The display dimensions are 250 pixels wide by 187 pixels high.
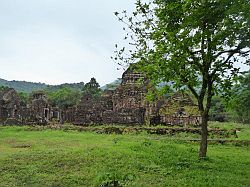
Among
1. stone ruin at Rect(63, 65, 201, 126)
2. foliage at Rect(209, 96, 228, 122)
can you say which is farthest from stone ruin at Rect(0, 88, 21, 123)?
foliage at Rect(209, 96, 228, 122)

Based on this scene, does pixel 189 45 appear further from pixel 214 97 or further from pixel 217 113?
pixel 217 113

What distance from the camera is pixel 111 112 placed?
3644cm

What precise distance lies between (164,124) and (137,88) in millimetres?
8268

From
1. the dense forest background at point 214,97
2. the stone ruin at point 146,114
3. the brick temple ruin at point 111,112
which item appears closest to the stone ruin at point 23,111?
the brick temple ruin at point 111,112

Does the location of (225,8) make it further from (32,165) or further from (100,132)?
(100,132)

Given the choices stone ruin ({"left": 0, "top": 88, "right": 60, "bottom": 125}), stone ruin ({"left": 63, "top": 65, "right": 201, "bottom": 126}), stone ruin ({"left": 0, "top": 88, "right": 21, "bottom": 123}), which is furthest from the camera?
stone ruin ({"left": 0, "top": 88, "right": 21, "bottom": 123})

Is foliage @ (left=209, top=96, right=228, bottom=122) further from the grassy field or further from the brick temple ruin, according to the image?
the grassy field

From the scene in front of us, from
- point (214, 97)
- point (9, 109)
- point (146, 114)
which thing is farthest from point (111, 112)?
point (9, 109)

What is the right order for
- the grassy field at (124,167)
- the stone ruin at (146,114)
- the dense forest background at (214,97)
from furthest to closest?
the stone ruin at (146,114)
the dense forest background at (214,97)
the grassy field at (124,167)

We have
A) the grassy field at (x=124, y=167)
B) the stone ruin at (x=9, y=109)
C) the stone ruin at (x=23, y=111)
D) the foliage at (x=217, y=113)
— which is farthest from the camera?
the foliage at (x=217, y=113)

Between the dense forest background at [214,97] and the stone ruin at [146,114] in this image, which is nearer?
the dense forest background at [214,97]

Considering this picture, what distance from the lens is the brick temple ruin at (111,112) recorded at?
117 feet

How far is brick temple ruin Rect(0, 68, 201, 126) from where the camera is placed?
3562cm

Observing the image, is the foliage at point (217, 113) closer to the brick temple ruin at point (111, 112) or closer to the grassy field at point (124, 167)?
the brick temple ruin at point (111, 112)
